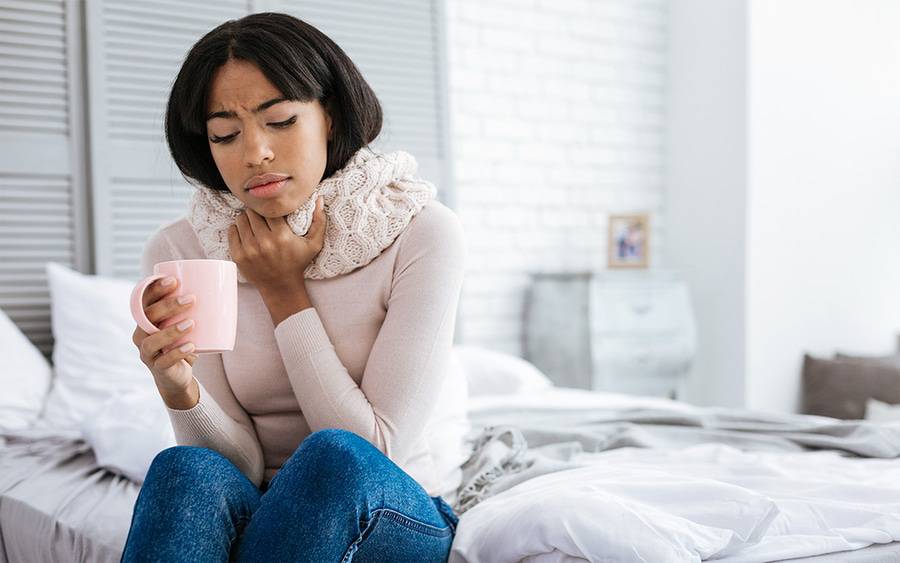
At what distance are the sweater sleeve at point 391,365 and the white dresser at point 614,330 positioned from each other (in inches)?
87.7

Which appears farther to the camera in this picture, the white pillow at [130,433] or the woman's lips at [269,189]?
the white pillow at [130,433]

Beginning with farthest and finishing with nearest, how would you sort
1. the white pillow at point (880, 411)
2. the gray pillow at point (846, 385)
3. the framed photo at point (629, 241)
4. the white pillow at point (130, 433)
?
the framed photo at point (629, 241) < the gray pillow at point (846, 385) < the white pillow at point (880, 411) < the white pillow at point (130, 433)

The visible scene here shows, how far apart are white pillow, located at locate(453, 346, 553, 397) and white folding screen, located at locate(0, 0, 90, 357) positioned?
116 centimetres

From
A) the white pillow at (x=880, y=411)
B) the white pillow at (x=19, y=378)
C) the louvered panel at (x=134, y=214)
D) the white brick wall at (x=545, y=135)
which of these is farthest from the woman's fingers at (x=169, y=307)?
the white pillow at (x=880, y=411)

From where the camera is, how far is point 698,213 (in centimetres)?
403

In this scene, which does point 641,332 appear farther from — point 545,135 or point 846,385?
point 545,135

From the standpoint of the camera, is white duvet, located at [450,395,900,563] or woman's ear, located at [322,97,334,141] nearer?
white duvet, located at [450,395,900,563]

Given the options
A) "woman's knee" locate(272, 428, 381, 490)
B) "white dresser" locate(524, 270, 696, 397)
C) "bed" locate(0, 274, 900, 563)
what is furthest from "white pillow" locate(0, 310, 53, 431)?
"white dresser" locate(524, 270, 696, 397)

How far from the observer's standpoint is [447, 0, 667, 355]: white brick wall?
367 cm

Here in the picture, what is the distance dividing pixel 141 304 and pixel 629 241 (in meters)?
3.10

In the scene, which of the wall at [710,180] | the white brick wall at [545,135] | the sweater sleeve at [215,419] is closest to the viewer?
the sweater sleeve at [215,419]

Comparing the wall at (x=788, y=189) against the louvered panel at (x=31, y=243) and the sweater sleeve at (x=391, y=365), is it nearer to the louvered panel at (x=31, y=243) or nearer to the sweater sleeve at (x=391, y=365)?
the louvered panel at (x=31, y=243)

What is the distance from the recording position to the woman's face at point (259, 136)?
1.27 metres

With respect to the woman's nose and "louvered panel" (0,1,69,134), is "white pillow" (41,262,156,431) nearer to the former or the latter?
"louvered panel" (0,1,69,134)
